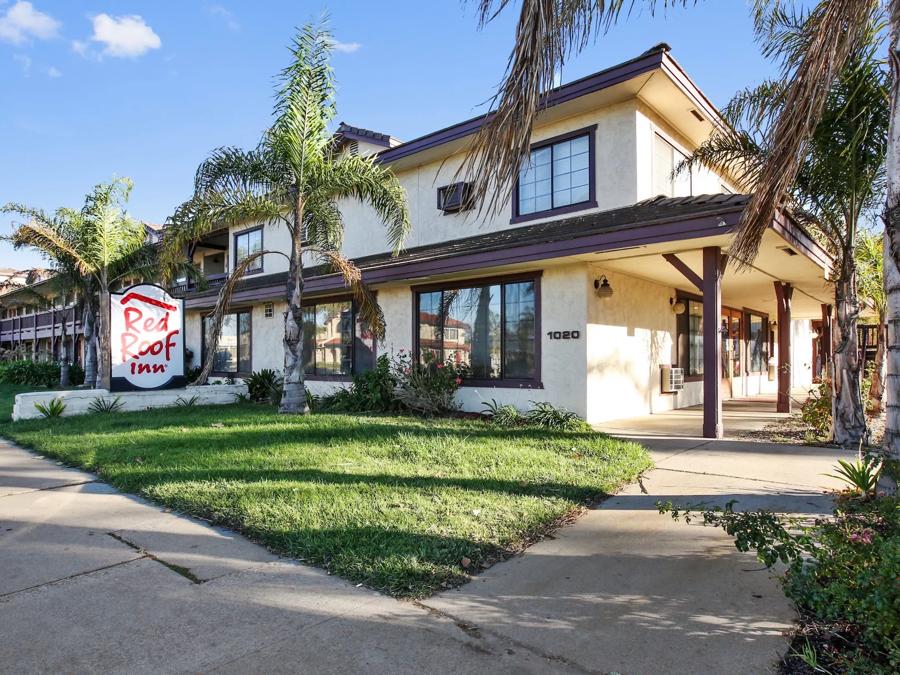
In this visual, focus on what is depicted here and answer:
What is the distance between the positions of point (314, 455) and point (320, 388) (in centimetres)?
803

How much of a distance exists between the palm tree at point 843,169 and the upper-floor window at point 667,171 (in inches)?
61.5

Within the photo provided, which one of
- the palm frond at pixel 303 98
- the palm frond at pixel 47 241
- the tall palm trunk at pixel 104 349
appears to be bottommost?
the tall palm trunk at pixel 104 349

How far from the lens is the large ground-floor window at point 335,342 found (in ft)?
45.2

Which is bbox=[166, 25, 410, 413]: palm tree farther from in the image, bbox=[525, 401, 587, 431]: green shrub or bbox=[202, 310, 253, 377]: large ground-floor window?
bbox=[202, 310, 253, 377]: large ground-floor window

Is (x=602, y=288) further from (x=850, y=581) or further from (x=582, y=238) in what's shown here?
(x=850, y=581)

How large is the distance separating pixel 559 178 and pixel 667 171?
2.21 metres

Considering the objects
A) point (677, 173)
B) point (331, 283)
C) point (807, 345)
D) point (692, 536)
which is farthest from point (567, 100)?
point (807, 345)

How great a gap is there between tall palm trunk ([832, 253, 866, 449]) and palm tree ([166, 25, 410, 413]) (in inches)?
288

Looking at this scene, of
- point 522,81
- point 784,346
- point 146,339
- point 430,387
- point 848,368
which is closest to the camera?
point 522,81

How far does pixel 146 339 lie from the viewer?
11.8 meters

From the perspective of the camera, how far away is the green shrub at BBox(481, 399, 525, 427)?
31.5 ft

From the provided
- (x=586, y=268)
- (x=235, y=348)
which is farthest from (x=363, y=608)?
(x=235, y=348)

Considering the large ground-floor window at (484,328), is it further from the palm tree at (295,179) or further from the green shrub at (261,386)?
the green shrub at (261,386)

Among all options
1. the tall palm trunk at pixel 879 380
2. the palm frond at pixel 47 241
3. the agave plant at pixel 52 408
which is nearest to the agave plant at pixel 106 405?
the agave plant at pixel 52 408
